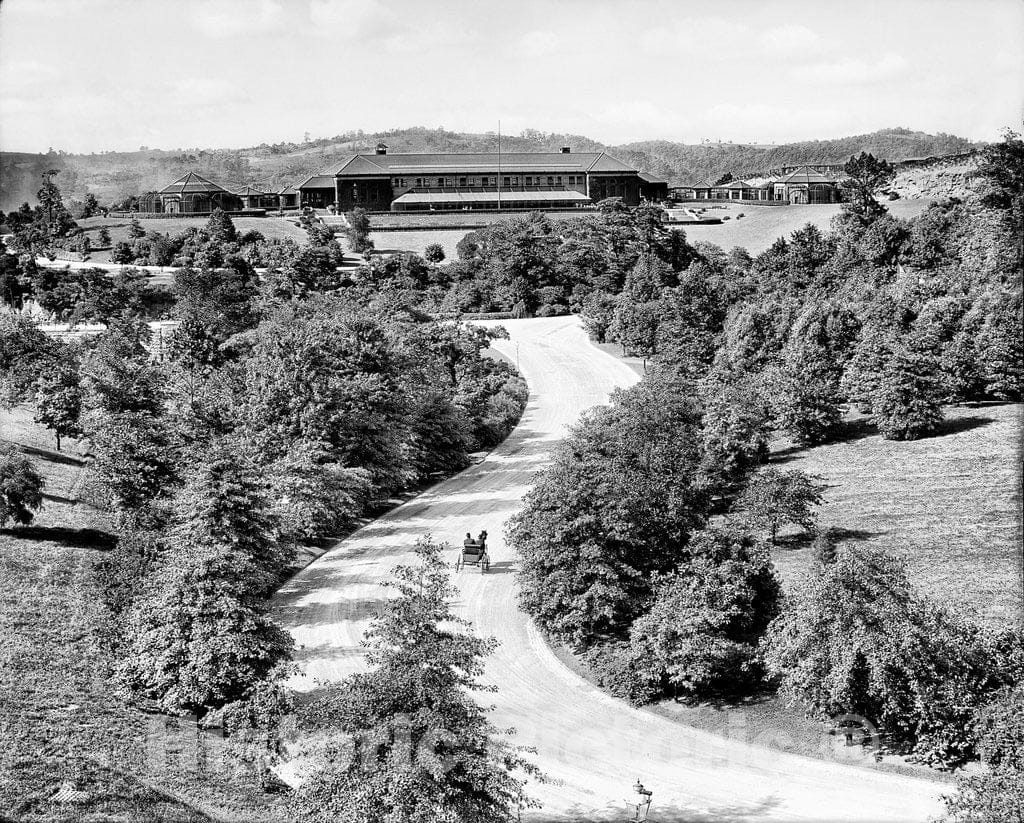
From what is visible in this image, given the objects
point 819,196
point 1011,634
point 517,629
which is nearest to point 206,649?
point 517,629

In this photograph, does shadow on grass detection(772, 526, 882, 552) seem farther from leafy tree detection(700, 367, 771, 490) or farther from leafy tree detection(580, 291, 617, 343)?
leafy tree detection(580, 291, 617, 343)

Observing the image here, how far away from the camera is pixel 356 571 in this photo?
21.8 m

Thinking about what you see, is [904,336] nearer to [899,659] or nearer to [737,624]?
[737,624]

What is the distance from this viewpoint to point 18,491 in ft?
72.2

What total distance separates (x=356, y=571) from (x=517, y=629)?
4.12m

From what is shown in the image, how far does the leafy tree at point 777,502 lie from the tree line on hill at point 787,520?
0.04 m

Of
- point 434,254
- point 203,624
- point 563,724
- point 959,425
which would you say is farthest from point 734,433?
point 434,254

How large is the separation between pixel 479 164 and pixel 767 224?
2369 centimetres

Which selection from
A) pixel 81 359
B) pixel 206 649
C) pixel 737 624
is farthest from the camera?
pixel 81 359

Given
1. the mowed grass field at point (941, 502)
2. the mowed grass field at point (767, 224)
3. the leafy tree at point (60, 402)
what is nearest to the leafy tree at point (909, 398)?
the mowed grass field at point (941, 502)

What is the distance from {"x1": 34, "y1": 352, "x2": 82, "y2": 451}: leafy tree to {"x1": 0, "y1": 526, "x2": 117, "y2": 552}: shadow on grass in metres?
4.25

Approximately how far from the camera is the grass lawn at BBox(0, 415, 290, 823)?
12.5 meters

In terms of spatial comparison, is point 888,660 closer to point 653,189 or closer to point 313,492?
point 313,492

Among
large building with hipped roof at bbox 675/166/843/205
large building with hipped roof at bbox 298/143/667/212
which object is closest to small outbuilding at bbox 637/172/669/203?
large building with hipped roof at bbox 298/143/667/212
